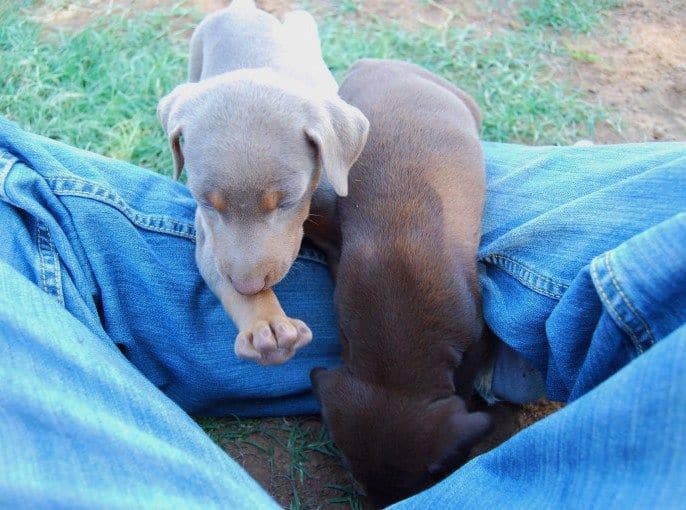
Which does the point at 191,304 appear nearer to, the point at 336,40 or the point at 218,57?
the point at 218,57

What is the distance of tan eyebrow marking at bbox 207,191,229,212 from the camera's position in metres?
2.81

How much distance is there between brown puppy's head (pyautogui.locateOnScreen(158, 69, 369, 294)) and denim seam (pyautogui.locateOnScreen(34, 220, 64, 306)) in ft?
1.95

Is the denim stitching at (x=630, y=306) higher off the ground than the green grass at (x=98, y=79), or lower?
higher

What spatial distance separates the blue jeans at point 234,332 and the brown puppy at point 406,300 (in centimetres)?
16

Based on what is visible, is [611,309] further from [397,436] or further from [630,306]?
[397,436]

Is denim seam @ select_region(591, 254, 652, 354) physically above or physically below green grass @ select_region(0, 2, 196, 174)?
above

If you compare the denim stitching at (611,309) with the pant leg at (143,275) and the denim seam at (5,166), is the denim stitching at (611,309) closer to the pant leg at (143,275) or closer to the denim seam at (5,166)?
the pant leg at (143,275)

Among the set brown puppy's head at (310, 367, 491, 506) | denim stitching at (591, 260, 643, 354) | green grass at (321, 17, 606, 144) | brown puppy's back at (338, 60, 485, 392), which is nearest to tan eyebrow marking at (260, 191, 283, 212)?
brown puppy's back at (338, 60, 485, 392)

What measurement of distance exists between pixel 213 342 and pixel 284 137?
96 cm

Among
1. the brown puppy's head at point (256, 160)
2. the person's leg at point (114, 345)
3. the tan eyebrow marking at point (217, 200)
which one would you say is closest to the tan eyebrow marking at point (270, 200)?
the brown puppy's head at point (256, 160)

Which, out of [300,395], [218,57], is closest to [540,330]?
[300,395]

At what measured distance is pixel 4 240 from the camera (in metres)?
2.57

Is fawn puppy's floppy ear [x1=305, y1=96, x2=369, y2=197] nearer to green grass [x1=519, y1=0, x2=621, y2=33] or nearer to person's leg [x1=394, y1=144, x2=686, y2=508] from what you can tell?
person's leg [x1=394, y1=144, x2=686, y2=508]

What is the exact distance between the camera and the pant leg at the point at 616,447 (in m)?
1.52
